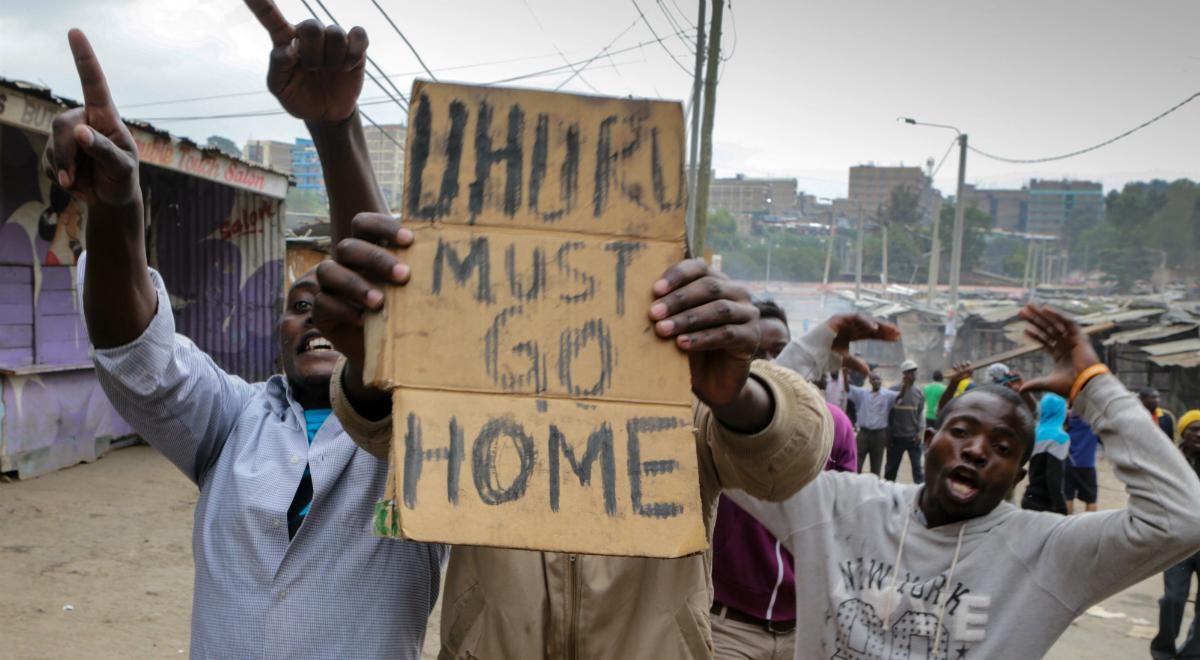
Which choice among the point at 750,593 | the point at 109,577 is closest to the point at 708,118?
the point at 109,577

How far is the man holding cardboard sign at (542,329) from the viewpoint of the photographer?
142 cm

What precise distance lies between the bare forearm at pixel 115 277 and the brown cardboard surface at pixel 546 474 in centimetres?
67

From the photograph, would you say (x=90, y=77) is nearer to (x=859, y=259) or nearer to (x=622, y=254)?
(x=622, y=254)

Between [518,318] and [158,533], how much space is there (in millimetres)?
7022

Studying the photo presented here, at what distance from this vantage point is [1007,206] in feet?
385

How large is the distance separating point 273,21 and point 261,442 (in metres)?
0.86

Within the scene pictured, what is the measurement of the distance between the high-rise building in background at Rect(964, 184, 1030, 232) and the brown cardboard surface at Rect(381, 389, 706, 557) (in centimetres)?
11478

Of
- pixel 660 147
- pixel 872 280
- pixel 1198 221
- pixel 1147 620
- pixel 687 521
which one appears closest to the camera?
pixel 687 521

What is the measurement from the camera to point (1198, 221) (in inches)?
2264

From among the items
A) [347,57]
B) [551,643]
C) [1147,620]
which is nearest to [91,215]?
[347,57]

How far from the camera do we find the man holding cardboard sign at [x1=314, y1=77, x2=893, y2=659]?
1.42 m

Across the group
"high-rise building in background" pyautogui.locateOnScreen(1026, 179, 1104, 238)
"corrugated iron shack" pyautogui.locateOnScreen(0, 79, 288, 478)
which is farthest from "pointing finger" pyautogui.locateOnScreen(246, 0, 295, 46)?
"high-rise building in background" pyautogui.locateOnScreen(1026, 179, 1104, 238)

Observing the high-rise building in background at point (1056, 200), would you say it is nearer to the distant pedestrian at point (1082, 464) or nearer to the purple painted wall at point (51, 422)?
the distant pedestrian at point (1082, 464)

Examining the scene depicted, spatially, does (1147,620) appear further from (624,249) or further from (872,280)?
(872,280)
